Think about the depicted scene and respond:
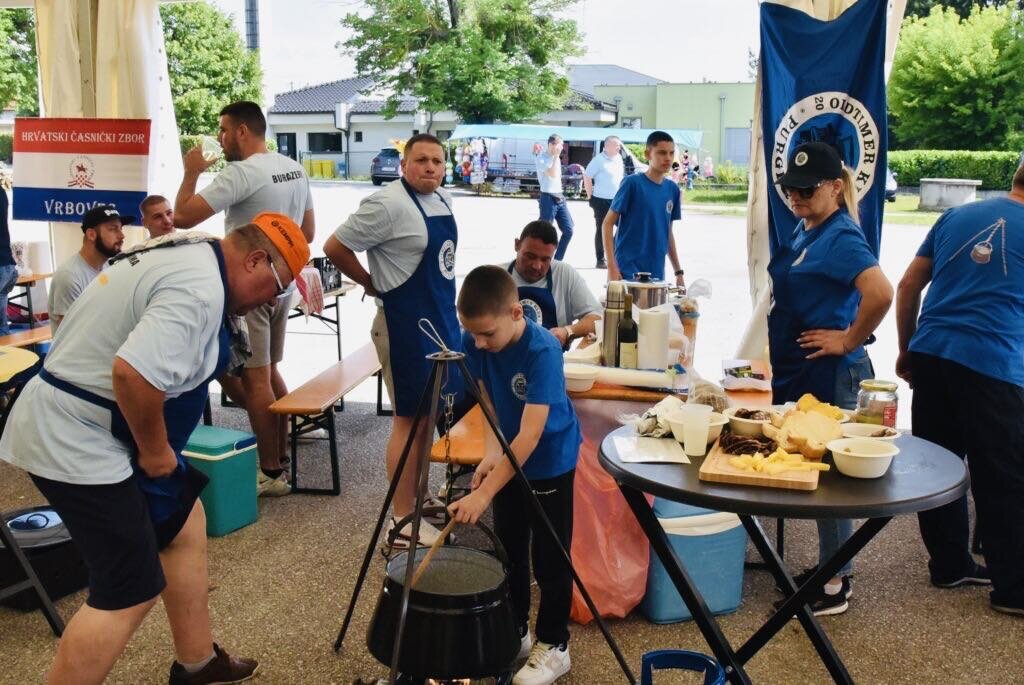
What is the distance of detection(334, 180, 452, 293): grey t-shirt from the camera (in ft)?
13.1

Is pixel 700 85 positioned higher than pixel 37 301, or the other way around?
pixel 700 85

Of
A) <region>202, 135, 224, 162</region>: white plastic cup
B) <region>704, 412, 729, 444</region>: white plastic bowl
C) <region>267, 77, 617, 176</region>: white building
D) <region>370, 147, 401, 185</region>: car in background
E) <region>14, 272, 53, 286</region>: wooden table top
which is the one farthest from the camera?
<region>267, 77, 617, 176</region>: white building

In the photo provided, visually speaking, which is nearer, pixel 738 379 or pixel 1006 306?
pixel 1006 306

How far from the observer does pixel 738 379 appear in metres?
3.93

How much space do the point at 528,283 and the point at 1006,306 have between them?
201 cm

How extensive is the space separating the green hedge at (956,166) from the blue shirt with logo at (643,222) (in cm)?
1825

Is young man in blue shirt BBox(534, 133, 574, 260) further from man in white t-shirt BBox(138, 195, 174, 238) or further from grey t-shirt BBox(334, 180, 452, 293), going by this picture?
grey t-shirt BBox(334, 180, 452, 293)

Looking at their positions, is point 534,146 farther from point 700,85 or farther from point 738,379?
point 738,379

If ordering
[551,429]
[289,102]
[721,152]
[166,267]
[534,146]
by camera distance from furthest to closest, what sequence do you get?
[289,102] < [721,152] < [534,146] < [551,429] < [166,267]

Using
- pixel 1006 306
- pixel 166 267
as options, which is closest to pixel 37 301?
pixel 166 267

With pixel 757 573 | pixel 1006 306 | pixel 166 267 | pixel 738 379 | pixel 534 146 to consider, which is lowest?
pixel 757 573

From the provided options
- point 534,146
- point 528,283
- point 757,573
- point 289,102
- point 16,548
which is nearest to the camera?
point 16,548

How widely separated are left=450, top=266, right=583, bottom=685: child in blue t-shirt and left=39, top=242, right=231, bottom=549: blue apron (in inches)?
27.0

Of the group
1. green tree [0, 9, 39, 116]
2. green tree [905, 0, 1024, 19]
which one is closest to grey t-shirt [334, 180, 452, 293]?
green tree [0, 9, 39, 116]
